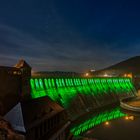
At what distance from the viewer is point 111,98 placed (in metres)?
78.4

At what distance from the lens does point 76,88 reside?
63375mm

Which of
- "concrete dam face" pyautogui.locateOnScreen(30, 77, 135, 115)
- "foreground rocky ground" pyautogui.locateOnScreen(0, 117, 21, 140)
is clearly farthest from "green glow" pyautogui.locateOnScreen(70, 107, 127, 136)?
"foreground rocky ground" pyautogui.locateOnScreen(0, 117, 21, 140)

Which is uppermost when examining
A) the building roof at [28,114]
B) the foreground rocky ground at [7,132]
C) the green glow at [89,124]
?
the building roof at [28,114]

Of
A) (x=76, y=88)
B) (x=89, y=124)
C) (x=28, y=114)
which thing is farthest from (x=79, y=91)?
(x=28, y=114)

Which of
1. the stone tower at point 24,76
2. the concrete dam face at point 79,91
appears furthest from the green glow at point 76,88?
the stone tower at point 24,76

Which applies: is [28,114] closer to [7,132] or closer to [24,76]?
[7,132]

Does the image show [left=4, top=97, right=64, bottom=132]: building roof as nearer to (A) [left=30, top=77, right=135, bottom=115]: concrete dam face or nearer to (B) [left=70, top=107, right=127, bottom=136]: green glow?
(B) [left=70, top=107, right=127, bottom=136]: green glow

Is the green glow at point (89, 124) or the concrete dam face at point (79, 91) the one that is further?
the concrete dam face at point (79, 91)

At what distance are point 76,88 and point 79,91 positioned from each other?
160cm

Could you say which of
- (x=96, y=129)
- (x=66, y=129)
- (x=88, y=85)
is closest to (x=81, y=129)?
(x=96, y=129)

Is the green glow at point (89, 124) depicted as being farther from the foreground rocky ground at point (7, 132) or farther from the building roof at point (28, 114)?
the foreground rocky ground at point (7, 132)

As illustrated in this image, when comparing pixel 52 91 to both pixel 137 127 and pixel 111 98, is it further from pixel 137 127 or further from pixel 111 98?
pixel 111 98

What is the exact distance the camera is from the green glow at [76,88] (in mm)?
49094

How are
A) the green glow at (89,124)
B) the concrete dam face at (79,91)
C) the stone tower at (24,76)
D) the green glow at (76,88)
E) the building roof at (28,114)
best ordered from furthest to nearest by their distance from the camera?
the concrete dam face at (79,91), the green glow at (76,88), the green glow at (89,124), the stone tower at (24,76), the building roof at (28,114)
